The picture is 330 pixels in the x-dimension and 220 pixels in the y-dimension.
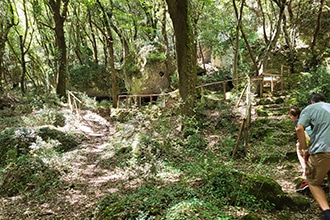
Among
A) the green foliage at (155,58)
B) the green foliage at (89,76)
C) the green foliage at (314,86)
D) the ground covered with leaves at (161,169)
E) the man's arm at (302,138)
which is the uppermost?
the green foliage at (155,58)

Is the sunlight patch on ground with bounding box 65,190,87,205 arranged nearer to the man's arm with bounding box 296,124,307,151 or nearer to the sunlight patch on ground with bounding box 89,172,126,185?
the sunlight patch on ground with bounding box 89,172,126,185

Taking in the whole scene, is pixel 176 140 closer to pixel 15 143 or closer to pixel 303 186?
pixel 303 186

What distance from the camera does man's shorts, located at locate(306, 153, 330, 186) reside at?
10.9 ft

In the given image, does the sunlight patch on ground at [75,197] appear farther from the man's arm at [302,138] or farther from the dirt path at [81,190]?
the man's arm at [302,138]

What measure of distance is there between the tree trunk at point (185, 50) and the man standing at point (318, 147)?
4.84m

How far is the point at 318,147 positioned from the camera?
3322 millimetres

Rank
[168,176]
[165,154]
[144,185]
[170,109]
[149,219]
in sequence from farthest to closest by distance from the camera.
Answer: [170,109] < [165,154] < [168,176] < [144,185] < [149,219]

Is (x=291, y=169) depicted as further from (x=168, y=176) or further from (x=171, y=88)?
(x=171, y=88)

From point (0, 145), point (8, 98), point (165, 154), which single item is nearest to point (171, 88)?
point (165, 154)

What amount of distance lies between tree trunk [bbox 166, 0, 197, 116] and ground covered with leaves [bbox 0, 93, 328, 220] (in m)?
0.78

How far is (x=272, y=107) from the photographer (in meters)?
9.01

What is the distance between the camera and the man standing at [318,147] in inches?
129

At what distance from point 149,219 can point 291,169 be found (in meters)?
3.80

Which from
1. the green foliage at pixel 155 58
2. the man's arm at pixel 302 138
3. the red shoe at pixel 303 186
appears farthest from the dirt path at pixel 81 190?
the green foliage at pixel 155 58
